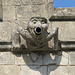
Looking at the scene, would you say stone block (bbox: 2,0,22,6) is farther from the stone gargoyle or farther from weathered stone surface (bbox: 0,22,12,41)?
the stone gargoyle

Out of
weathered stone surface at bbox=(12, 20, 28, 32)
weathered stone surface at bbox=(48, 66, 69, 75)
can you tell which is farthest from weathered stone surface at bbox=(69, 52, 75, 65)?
weathered stone surface at bbox=(12, 20, 28, 32)

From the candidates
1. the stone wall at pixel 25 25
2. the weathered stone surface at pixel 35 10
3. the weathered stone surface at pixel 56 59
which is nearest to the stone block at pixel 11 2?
the stone wall at pixel 25 25

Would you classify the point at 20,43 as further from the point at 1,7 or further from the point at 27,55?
the point at 1,7

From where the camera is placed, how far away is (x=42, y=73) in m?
6.78

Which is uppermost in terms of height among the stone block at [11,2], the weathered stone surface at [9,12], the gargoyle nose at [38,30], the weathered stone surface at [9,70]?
the stone block at [11,2]

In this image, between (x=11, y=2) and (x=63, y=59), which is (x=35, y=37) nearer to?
(x=63, y=59)

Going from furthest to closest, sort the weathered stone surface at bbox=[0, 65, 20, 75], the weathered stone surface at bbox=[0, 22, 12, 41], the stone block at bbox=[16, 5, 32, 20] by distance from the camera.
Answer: the stone block at bbox=[16, 5, 32, 20] → the weathered stone surface at bbox=[0, 22, 12, 41] → the weathered stone surface at bbox=[0, 65, 20, 75]

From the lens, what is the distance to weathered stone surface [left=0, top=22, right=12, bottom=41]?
6.92m

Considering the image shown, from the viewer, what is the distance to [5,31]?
6.96m

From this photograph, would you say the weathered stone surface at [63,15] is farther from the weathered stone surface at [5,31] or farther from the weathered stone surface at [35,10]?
the weathered stone surface at [5,31]

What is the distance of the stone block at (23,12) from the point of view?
7.04m

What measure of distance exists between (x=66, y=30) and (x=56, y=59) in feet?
1.71

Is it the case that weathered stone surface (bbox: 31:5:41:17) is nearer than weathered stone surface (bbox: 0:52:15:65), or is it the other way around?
weathered stone surface (bbox: 0:52:15:65)

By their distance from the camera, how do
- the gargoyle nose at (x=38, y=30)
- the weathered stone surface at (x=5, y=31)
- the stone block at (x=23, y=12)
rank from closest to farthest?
1. the gargoyle nose at (x=38, y=30)
2. the weathered stone surface at (x=5, y=31)
3. the stone block at (x=23, y=12)
